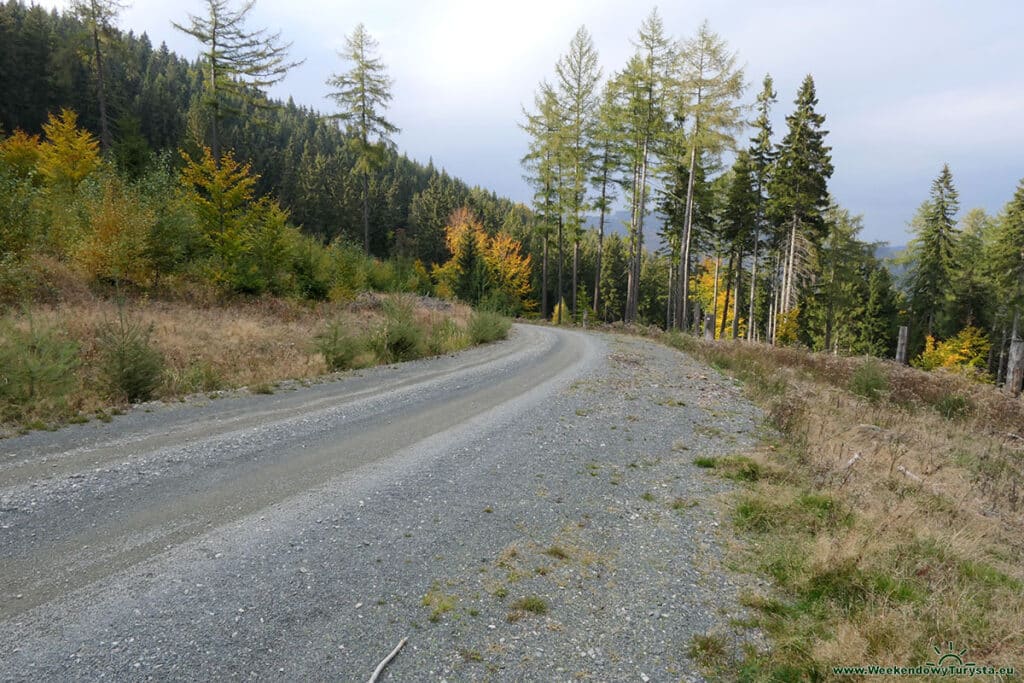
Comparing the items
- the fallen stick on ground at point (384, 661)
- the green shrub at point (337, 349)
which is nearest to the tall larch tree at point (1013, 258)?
the green shrub at point (337, 349)

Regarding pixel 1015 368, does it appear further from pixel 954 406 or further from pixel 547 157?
pixel 547 157

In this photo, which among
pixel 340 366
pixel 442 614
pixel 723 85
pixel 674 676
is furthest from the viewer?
pixel 723 85

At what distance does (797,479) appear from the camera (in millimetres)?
5789

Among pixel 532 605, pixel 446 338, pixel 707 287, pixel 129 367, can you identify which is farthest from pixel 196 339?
pixel 707 287

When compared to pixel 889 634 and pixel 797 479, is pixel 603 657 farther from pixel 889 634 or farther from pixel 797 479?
pixel 797 479

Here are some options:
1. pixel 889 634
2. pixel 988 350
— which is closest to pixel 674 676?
pixel 889 634

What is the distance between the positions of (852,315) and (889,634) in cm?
5205

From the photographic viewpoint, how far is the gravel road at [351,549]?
2.87 m

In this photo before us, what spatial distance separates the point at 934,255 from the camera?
3466 cm

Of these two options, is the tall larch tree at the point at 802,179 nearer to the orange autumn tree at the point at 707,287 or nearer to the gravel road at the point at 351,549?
the orange autumn tree at the point at 707,287

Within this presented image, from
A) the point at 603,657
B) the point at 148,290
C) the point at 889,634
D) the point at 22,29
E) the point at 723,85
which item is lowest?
the point at 603,657

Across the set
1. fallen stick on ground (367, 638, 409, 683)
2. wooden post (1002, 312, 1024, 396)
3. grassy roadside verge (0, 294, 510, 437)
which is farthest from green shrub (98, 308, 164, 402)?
wooden post (1002, 312, 1024, 396)

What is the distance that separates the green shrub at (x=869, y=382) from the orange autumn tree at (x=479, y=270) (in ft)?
73.2

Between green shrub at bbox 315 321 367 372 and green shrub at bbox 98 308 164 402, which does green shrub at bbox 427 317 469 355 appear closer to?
green shrub at bbox 315 321 367 372
